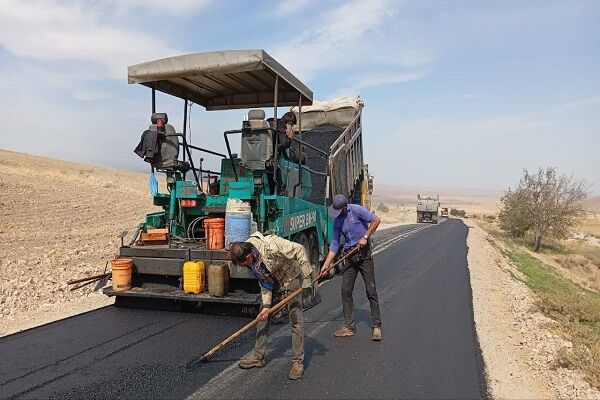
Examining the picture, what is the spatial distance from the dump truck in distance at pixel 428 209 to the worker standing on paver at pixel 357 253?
128ft

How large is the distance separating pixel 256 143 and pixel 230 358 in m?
3.01

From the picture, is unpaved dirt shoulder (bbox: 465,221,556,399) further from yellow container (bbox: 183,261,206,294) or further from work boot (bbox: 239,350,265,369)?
yellow container (bbox: 183,261,206,294)

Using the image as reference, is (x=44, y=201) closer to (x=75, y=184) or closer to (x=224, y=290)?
(x=75, y=184)

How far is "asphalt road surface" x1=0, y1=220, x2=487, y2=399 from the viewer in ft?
12.5

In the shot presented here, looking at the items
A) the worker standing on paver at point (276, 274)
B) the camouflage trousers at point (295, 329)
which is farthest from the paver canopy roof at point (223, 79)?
the camouflage trousers at point (295, 329)

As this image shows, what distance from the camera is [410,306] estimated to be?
700 centimetres

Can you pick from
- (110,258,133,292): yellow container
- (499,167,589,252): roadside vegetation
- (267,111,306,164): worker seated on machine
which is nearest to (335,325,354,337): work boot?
(267,111,306,164): worker seated on machine

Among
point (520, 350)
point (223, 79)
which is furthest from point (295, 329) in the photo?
point (223, 79)

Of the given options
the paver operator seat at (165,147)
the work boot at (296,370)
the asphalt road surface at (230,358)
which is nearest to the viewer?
the asphalt road surface at (230,358)

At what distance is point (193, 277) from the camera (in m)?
5.72

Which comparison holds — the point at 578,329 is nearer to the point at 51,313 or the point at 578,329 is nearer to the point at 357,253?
the point at 357,253

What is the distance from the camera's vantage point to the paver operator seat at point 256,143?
20.4 feet

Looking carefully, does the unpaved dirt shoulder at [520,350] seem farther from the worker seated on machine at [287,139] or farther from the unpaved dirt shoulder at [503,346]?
the worker seated on machine at [287,139]

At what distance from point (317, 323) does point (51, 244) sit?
30.0 feet
